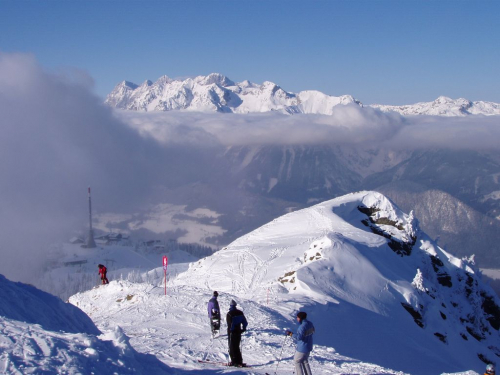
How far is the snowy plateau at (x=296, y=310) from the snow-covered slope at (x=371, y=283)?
16cm

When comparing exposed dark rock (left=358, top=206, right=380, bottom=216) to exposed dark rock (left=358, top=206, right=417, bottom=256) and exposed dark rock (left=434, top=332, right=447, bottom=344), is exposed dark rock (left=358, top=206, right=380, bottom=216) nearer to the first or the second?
exposed dark rock (left=358, top=206, right=417, bottom=256)

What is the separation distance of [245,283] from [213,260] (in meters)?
13.3

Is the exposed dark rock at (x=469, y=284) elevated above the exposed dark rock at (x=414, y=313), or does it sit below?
below

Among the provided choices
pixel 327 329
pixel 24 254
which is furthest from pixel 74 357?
pixel 24 254

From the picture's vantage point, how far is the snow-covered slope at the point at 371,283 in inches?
1117

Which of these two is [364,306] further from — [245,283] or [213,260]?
[213,260]

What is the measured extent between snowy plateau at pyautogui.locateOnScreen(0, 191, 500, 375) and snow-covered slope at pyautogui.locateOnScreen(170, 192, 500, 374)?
0.16 m

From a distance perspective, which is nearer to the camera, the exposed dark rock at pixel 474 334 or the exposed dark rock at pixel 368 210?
the exposed dark rock at pixel 474 334

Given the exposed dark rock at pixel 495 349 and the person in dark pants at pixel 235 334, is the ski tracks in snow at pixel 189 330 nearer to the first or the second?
the person in dark pants at pixel 235 334

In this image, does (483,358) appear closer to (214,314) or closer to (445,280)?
(445,280)

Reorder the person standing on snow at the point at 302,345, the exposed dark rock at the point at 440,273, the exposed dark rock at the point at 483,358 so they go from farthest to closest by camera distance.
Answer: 1. the exposed dark rock at the point at 440,273
2. the exposed dark rock at the point at 483,358
3. the person standing on snow at the point at 302,345

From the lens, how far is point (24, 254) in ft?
553

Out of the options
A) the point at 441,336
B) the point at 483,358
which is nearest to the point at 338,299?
the point at 441,336

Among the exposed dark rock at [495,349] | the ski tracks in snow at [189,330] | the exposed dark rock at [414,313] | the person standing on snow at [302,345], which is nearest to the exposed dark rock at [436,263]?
the exposed dark rock at [495,349]
